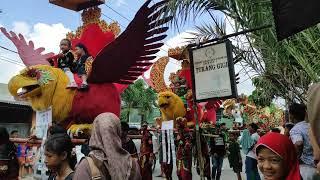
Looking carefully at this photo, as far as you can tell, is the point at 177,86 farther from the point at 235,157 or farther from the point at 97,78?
the point at 97,78

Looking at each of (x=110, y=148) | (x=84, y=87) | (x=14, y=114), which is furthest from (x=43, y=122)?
(x=14, y=114)

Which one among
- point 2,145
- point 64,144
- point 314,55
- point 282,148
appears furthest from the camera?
point 314,55

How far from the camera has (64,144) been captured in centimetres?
271

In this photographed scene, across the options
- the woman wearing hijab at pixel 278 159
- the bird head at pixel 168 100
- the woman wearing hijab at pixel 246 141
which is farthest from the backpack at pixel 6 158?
the woman wearing hijab at pixel 246 141

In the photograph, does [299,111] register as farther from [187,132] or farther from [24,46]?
[24,46]

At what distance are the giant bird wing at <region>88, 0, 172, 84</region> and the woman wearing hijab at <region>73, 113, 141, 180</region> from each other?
252 cm

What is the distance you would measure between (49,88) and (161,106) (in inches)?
145

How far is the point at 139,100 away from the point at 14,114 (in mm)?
16646

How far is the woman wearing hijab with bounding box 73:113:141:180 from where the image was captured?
95.7 inches

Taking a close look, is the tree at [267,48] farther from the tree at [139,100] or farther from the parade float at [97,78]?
the tree at [139,100]

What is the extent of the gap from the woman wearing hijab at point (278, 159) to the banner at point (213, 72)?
1.18m

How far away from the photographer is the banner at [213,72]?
3650 mm

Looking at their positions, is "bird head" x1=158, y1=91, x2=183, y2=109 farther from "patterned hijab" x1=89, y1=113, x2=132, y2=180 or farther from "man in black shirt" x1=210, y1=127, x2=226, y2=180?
"patterned hijab" x1=89, y1=113, x2=132, y2=180

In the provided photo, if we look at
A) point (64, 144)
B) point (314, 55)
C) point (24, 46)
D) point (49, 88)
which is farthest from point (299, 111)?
point (24, 46)
